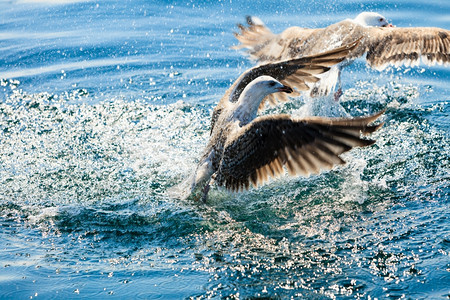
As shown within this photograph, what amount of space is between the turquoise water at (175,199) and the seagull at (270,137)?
0.37 metres

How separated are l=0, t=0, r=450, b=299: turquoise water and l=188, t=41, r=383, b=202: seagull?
0.37m

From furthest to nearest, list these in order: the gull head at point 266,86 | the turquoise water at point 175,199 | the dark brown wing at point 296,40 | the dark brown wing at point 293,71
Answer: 1. the dark brown wing at point 296,40
2. the dark brown wing at point 293,71
3. the gull head at point 266,86
4. the turquoise water at point 175,199

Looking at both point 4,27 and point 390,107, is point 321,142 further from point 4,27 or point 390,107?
point 4,27

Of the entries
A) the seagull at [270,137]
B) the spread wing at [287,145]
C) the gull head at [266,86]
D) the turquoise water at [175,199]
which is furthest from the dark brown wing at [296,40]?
the spread wing at [287,145]

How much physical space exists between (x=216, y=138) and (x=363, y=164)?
5.49 ft

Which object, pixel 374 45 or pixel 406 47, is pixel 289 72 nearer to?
pixel 374 45

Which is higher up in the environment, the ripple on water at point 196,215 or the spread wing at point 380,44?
the spread wing at point 380,44

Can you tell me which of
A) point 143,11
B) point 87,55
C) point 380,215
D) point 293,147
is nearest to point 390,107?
point 380,215

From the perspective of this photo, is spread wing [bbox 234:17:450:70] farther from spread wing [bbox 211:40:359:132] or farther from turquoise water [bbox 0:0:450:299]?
spread wing [bbox 211:40:359:132]

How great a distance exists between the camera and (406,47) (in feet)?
23.7

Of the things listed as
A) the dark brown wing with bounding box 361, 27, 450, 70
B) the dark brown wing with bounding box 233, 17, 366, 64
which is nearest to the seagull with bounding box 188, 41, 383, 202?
the dark brown wing with bounding box 233, 17, 366, 64

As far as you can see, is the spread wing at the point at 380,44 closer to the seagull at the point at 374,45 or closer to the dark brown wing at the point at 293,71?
the seagull at the point at 374,45

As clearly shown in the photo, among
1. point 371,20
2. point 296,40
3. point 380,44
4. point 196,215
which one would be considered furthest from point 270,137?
point 371,20

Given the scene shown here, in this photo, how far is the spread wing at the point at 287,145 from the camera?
4.49 metres
